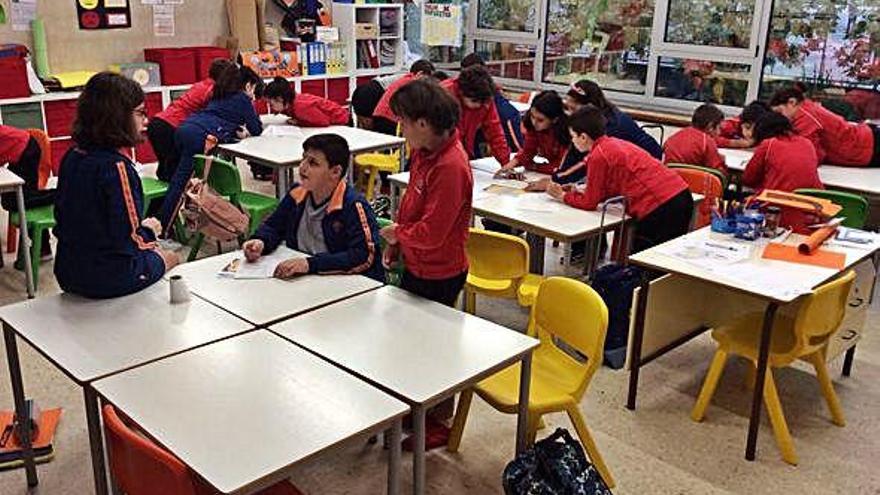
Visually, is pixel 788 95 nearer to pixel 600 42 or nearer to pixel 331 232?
pixel 600 42

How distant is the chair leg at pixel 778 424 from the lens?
3039 mm

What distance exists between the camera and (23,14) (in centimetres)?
677

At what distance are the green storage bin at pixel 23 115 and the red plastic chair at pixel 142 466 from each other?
542 centimetres

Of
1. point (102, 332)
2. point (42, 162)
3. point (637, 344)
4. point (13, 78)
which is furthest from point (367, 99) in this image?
point (102, 332)

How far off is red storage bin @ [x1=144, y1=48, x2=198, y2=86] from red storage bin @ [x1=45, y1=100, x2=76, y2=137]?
905 mm

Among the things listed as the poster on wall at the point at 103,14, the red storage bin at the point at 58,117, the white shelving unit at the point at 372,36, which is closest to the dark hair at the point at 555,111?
the red storage bin at the point at 58,117

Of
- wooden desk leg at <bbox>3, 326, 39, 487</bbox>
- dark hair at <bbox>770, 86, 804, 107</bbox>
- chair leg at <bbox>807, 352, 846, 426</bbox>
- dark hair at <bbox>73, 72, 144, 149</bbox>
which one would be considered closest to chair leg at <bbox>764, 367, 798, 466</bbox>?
chair leg at <bbox>807, 352, 846, 426</bbox>

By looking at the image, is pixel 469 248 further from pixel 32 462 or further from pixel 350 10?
pixel 350 10

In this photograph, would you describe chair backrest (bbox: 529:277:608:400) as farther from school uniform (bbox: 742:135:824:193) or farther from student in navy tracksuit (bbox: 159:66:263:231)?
student in navy tracksuit (bbox: 159:66:263:231)

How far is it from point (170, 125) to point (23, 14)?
8.26 ft

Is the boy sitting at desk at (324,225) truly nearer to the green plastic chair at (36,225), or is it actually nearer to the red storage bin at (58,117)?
the green plastic chair at (36,225)

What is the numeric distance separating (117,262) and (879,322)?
12.9ft

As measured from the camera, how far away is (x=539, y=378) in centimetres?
275

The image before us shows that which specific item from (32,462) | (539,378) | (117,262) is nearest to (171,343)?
(117,262)
